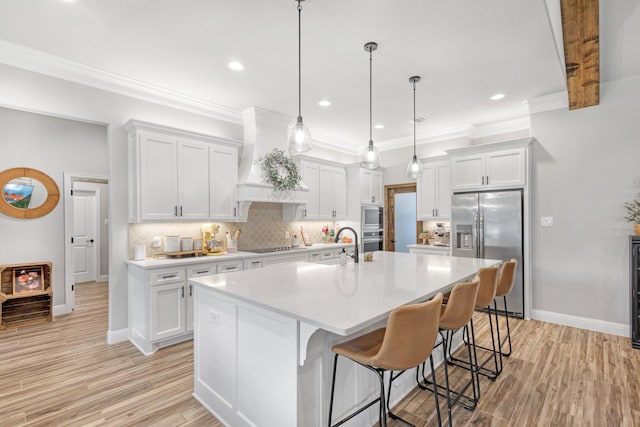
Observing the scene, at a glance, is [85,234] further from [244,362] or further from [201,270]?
[244,362]

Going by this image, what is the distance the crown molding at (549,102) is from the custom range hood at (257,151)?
11.2ft

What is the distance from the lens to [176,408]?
238 centimetres

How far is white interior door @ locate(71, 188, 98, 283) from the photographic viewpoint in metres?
6.82

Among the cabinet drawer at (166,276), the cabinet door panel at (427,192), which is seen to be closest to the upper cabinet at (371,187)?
the cabinet door panel at (427,192)

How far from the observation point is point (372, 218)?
6.40 metres

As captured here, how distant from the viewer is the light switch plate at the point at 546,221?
14.0 feet

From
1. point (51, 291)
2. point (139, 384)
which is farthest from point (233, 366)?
point (51, 291)

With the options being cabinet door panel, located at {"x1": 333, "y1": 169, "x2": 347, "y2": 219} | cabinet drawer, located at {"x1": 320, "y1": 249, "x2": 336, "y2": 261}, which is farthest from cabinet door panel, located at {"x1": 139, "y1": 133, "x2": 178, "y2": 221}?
cabinet door panel, located at {"x1": 333, "y1": 169, "x2": 347, "y2": 219}

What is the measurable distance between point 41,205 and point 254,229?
3.02 meters

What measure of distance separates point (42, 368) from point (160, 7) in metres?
3.35

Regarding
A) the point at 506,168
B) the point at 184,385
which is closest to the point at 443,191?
the point at 506,168

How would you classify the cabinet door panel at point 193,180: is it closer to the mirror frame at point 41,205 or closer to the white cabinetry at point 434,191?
the mirror frame at point 41,205

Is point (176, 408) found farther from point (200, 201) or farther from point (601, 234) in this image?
point (601, 234)

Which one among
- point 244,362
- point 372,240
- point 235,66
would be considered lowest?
point 244,362
